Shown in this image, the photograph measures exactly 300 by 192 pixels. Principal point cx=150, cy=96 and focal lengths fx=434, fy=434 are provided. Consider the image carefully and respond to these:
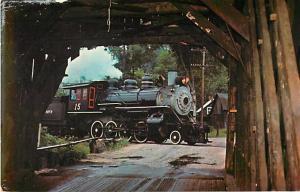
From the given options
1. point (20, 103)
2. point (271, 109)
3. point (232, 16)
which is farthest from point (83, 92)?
point (271, 109)

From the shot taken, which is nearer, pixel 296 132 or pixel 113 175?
pixel 296 132

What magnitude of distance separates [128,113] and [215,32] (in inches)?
41.8

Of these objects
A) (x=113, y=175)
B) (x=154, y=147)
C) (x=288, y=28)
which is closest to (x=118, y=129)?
(x=154, y=147)

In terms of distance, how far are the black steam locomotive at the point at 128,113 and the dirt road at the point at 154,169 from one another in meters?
0.11

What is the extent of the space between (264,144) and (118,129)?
127 centimetres

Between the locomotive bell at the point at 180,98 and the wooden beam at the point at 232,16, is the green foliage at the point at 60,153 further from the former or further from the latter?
the wooden beam at the point at 232,16

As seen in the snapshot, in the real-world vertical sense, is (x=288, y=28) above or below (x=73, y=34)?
below

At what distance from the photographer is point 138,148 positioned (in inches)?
105

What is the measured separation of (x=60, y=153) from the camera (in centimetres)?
261

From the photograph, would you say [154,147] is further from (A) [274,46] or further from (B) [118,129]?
(A) [274,46]

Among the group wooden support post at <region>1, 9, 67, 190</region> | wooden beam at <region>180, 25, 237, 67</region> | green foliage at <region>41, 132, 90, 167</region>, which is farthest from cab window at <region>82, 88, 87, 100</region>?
wooden beam at <region>180, 25, 237, 67</region>

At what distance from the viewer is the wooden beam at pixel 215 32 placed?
2.34 metres

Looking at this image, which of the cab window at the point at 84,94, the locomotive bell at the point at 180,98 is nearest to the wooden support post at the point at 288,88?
the locomotive bell at the point at 180,98

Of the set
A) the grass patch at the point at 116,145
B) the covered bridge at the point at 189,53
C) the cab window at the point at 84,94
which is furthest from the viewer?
the cab window at the point at 84,94
